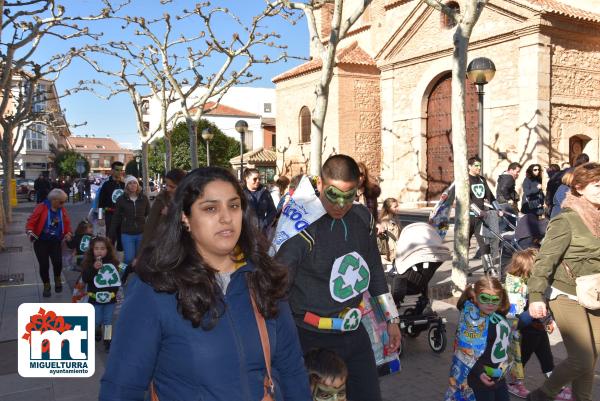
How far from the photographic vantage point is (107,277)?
6.00 meters

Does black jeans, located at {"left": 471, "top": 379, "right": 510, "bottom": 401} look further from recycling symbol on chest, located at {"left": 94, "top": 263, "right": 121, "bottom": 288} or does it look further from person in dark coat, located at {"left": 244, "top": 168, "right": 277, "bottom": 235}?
person in dark coat, located at {"left": 244, "top": 168, "right": 277, "bottom": 235}

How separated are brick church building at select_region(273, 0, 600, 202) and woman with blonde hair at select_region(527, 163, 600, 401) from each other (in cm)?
1453

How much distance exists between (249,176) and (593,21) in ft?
48.6

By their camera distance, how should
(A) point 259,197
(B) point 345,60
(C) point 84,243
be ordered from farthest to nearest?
(B) point 345,60
(A) point 259,197
(C) point 84,243

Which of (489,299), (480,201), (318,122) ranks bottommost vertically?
(489,299)

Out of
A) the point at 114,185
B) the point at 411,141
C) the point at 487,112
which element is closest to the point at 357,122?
the point at 411,141

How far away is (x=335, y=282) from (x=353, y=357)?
1.45 feet

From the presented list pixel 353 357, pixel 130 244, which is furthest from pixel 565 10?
pixel 353 357

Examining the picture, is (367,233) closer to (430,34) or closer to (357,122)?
(430,34)

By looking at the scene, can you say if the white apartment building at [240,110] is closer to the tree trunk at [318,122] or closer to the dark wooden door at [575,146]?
the dark wooden door at [575,146]

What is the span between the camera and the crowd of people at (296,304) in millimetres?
1770

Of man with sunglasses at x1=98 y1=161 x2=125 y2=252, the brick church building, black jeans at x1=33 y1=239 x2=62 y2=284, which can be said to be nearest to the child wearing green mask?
black jeans at x1=33 y1=239 x2=62 y2=284

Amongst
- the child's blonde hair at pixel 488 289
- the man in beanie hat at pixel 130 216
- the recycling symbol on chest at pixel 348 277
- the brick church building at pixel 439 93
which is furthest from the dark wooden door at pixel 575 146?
the recycling symbol on chest at pixel 348 277

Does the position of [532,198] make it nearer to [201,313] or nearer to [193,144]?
[201,313]
